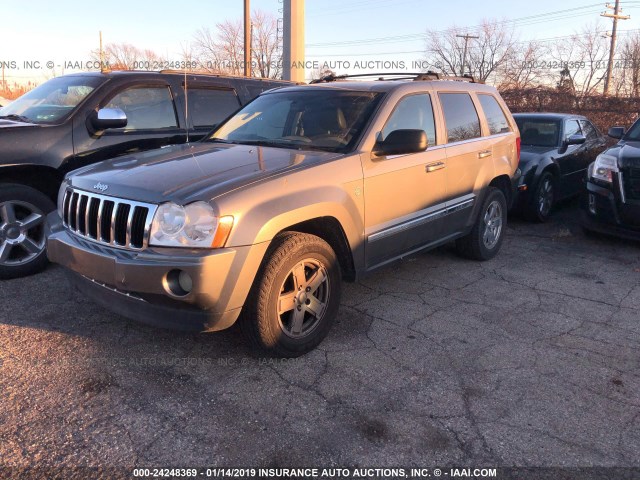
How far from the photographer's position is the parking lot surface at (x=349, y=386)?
2.58 m

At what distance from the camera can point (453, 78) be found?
17.7ft

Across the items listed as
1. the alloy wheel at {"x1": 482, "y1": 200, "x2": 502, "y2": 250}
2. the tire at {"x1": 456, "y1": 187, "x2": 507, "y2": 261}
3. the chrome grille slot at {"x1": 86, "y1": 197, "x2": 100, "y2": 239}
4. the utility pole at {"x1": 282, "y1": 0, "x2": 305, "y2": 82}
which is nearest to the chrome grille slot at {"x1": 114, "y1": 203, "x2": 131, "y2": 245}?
the chrome grille slot at {"x1": 86, "y1": 197, "x2": 100, "y2": 239}

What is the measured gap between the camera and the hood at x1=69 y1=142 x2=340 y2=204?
3.06 m

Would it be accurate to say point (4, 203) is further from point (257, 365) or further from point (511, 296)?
point (511, 296)

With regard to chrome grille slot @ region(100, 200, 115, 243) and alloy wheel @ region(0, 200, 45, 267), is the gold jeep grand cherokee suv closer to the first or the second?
chrome grille slot @ region(100, 200, 115, 243)

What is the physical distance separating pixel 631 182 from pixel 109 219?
5.65 meters

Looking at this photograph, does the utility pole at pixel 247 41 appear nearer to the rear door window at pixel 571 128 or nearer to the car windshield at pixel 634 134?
the rear door window at pixel 571 128

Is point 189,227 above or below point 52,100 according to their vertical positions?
below

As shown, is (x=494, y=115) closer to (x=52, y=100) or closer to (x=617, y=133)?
(x=617, y=133)

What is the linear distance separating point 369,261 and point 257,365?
1165mm

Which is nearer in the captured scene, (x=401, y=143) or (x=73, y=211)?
(x=73, y=211)

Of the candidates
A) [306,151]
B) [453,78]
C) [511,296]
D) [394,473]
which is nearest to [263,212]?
[306,151]

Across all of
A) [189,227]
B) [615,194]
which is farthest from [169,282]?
[615,194]

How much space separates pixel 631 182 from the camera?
605cm
